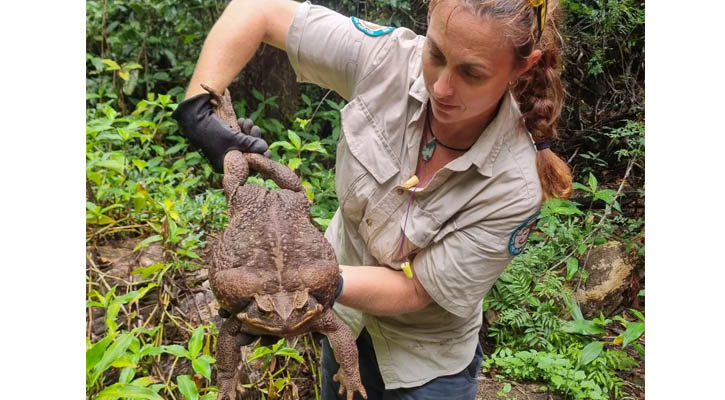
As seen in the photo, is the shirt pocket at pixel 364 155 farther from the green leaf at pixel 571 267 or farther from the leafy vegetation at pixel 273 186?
the green leaf at pixel 571 267

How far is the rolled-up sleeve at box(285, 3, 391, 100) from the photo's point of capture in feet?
7.02

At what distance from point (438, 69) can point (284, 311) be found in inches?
36.5

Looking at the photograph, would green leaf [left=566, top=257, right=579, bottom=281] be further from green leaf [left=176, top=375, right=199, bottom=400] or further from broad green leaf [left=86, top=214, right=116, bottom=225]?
broad green leaf [left=86, top=214, right=116, bottom=225]

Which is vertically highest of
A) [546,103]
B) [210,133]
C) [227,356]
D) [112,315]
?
[546,103]

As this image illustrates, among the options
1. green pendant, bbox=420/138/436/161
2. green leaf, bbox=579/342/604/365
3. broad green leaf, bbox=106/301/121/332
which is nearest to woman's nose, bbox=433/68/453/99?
green pendant, bbox=420/138/436/161

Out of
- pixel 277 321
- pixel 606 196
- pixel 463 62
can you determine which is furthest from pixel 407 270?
pixel 606 196

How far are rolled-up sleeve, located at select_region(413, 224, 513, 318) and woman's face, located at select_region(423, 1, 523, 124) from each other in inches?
18.8

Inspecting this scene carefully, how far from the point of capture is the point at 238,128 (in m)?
2.15

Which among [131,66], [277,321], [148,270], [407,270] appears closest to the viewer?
[277,321]

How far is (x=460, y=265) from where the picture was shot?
6.95ft

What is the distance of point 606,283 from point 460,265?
267 cm

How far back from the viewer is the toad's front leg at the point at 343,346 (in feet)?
5.95

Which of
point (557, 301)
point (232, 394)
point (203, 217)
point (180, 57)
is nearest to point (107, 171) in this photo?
point (203, 217)

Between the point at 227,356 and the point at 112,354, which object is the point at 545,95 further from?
the point at 112,354
